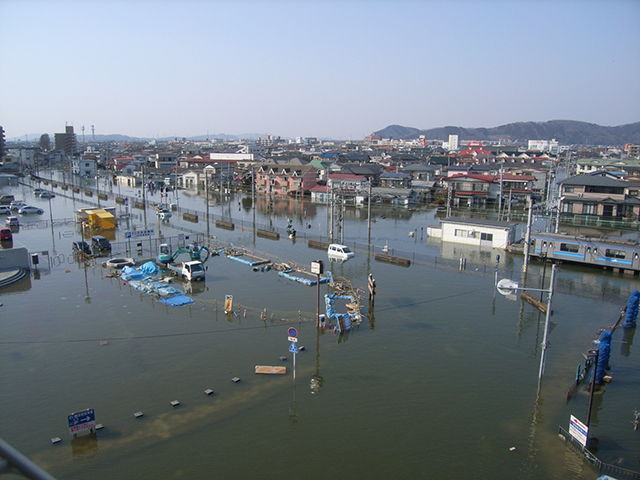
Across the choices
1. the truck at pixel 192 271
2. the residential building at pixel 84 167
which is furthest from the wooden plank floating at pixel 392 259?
the residential building at pixel 84 167

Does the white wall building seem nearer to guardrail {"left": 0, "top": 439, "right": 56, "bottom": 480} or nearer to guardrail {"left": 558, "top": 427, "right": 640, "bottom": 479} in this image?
guardrail {"left": 558, "top": 427, "right": 640, "bottom": 479}

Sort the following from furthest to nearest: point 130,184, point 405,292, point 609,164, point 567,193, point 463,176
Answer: point 609,164 → point 130,184 → point 463,176 → point 567,193 → point 405,292

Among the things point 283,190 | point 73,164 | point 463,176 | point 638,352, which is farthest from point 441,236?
point 73,164

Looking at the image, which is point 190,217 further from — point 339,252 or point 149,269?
point 339,252

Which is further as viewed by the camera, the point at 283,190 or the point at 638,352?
the point at 283,190

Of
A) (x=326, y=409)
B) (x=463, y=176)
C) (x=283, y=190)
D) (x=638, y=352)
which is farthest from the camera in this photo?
(x=283, y=190)

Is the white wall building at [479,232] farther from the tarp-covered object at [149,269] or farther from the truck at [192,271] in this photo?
the tarp-covered object at [149,269]

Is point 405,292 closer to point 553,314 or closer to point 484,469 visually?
point 553,314

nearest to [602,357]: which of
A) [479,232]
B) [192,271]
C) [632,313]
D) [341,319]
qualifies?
[632,313]
